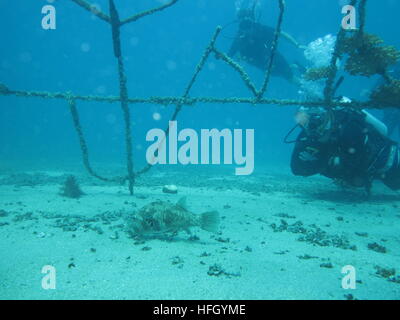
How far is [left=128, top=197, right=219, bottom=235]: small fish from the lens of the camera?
16.9ft

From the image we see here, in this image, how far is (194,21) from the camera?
4648 inches

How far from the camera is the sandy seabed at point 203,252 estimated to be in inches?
139

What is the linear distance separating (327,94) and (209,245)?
186 inches

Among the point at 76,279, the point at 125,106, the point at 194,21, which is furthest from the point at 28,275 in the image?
the point at 194,21

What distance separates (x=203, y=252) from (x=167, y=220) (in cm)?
87

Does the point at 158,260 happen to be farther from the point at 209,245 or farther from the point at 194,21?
the point at 194,21

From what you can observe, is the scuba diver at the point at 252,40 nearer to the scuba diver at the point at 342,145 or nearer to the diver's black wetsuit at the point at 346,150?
the scuba diver at the point at 342,145

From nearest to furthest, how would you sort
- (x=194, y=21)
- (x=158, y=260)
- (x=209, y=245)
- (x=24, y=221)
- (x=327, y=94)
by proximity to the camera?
(x=158, y=260)
(x=209, y=245)
(x=24, y=221)
(x=327, y=94)
(x=194, y=21)

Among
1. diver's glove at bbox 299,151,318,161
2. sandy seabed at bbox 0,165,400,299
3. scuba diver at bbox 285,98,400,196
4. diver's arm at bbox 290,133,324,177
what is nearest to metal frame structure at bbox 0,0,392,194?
scuba diver at bbox 285,98,400,196

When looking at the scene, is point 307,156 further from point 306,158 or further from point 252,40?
point 252,40

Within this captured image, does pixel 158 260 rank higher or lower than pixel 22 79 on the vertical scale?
lower

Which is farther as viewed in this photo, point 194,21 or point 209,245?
point 194,21

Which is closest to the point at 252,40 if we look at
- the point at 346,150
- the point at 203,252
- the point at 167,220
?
the point at 346,150

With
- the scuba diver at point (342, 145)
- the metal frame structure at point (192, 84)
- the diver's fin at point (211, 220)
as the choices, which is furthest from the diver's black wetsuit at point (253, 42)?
the diver's fin at point (211, 220)
